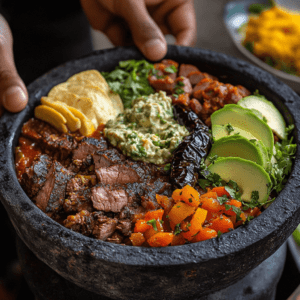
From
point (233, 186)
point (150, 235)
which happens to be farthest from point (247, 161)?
point (150, 235)

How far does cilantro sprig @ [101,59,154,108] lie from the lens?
9.86ft

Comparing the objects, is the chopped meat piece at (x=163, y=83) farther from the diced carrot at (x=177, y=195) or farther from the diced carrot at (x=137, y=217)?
the diced carrot at (x=137, y=217)

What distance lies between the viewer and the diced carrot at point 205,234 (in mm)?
1851

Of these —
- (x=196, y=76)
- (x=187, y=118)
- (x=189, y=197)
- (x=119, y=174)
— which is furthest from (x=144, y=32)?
(x=189, y=197)

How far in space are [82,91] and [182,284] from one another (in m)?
1.85

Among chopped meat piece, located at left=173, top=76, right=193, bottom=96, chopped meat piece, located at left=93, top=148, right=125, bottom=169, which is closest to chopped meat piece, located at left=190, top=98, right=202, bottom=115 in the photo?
chopped meat piece, located at left=173, top=76, right=193, bottom=96

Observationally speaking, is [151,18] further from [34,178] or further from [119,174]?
[34,178]

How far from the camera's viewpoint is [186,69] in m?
3.12

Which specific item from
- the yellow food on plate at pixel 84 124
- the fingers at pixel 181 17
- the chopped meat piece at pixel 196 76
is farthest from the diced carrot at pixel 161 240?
the fingers at pixel 181 17

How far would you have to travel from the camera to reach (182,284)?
5.77 feet

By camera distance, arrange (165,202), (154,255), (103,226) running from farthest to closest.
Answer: (165,202) < (103,226) < (154,255)

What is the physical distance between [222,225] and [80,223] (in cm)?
85

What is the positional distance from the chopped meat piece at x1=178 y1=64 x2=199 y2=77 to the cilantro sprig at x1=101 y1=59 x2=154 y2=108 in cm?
28

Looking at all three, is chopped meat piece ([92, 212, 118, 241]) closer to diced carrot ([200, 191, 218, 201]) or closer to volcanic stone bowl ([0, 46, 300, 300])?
volcanic stone bowl ([0, 46, 300, 300])
